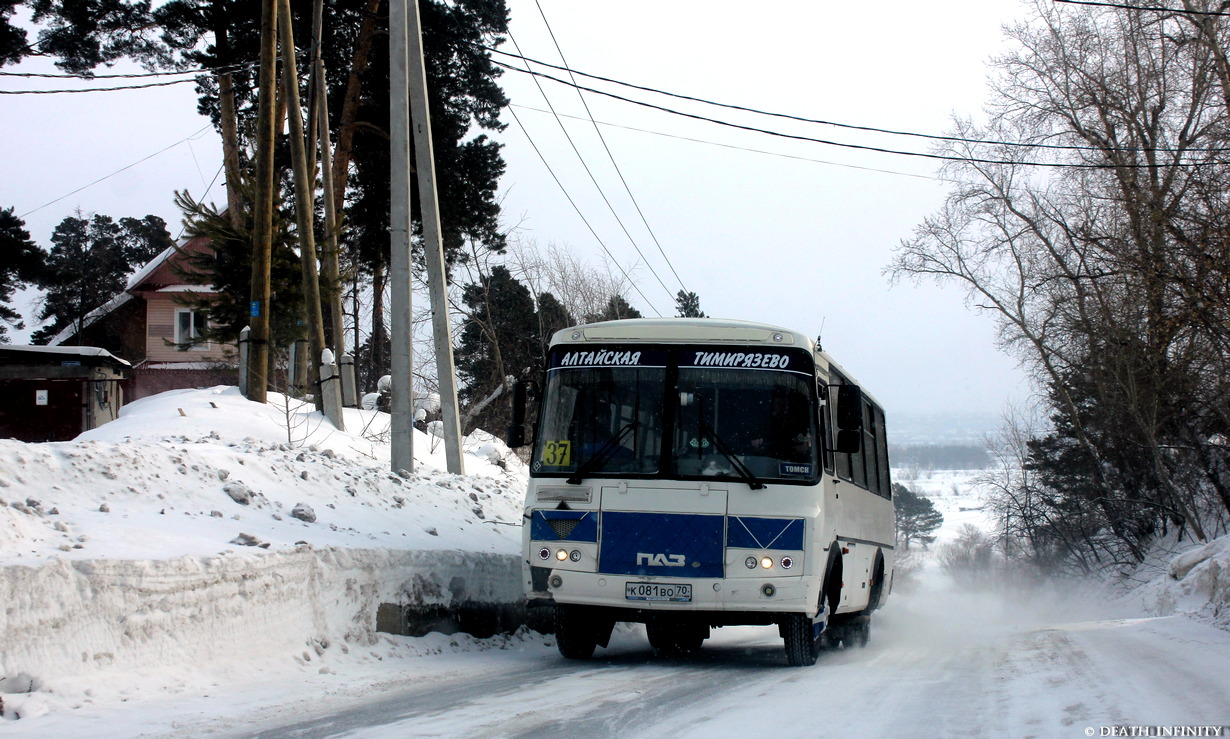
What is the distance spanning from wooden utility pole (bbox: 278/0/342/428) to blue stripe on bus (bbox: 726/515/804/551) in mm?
10859

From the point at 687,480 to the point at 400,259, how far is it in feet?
20.6

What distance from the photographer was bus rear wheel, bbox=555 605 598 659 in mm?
9672

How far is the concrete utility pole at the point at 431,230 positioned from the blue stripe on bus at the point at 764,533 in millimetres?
6967

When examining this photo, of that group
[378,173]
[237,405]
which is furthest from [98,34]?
[237,405]

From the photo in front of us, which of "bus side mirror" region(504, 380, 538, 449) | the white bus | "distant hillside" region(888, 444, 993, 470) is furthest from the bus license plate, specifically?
"distant hillside" region(888, 444, 993, 470)

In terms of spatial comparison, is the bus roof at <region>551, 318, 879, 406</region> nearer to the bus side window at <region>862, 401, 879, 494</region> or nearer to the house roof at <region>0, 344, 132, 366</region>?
the bus side window at <region>862, 401, 879, 494</region>

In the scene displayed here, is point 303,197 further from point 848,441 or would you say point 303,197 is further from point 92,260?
point 92,260

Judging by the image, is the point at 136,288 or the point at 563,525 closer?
the point at 563,525

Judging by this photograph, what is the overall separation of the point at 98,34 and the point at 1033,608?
32.2 meters

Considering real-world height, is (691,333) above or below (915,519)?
above

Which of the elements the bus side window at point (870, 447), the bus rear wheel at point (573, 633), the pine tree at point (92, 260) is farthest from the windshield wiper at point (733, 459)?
the pine tree at point (92, 260)

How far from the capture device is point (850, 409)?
30.1 ft

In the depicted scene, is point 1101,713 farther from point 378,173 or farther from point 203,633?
point 378,173

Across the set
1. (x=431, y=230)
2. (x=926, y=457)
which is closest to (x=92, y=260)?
(x=431, y=230)
